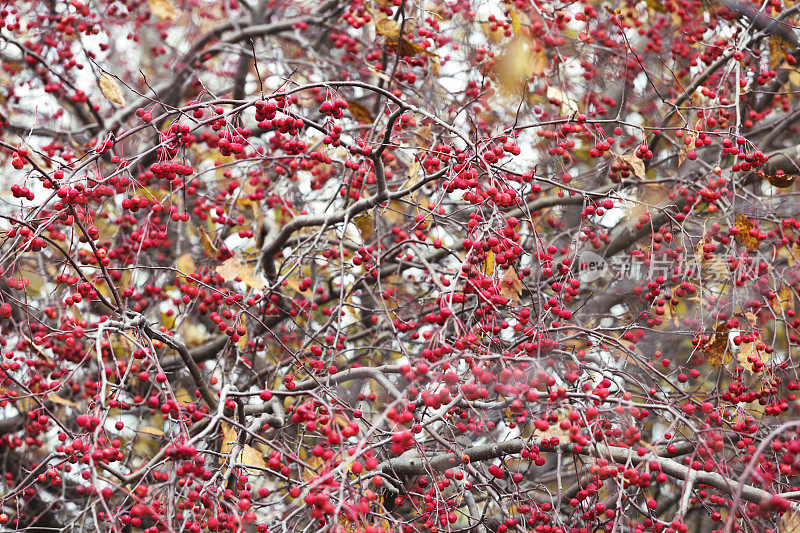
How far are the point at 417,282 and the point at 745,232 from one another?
5.94 feet

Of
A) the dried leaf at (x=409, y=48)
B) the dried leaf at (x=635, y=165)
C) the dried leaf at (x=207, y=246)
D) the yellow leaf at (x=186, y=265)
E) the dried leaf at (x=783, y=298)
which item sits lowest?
the dried leaf at (x=783, y=298)

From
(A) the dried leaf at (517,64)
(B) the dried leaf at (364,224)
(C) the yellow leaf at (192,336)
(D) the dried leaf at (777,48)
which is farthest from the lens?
(C) the yellow leaf at (192,336)

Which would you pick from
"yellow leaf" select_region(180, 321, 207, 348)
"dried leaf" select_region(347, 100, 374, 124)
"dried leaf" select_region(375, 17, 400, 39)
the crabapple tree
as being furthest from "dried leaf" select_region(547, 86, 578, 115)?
"yellow leaf" select_region(180, 321, 207, 348)

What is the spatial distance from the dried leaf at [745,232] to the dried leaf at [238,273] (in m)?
2.37

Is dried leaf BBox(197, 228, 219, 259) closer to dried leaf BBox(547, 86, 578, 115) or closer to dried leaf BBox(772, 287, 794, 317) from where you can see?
dried leaf BBox(547, 86, 578, 115)

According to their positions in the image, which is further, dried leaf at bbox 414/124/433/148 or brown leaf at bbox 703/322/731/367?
dried leaf at bbox 414/124/433/148

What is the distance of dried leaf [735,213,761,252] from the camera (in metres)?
3.46

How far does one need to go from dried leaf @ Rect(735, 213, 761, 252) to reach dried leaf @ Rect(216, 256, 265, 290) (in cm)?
237

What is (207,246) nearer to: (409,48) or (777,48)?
(409,48)

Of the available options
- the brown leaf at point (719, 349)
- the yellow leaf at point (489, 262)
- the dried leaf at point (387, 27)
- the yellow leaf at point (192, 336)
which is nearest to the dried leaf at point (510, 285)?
the yellow leaf at point (489, 262)

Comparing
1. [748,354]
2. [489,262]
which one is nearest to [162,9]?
[489,262]

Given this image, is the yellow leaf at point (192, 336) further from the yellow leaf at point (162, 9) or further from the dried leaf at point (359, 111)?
the yellow leaf at point (162, 9)

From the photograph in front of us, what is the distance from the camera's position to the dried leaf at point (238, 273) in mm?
3500

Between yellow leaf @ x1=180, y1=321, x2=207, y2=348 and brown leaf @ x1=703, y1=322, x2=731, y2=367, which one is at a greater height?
yellow leaf @ x1=180, y1=321, x2=207, y2=348
